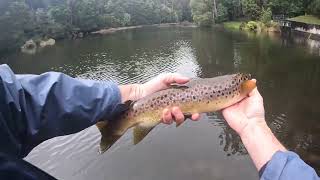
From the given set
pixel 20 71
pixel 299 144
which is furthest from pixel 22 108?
pixel 20 71

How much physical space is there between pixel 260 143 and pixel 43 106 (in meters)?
1.63

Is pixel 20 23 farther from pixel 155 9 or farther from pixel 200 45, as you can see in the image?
pixel 155 9

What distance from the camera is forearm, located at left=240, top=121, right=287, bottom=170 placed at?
9.59ft

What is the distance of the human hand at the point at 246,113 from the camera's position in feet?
11.6

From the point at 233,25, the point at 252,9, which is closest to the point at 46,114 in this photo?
the point at 252,9

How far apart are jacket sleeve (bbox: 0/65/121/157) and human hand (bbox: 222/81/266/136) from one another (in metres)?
1.19

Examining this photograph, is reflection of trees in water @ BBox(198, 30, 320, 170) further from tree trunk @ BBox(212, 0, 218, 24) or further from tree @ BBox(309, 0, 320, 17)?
tree trunk @ BBox(212, 0, 218, 24)

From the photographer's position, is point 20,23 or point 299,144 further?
point 20,23

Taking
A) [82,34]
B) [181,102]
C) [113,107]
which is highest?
[113,107]

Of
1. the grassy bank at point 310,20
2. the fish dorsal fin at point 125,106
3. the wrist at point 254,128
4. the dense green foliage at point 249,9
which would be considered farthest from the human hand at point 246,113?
the dense green foliage at point 249,9

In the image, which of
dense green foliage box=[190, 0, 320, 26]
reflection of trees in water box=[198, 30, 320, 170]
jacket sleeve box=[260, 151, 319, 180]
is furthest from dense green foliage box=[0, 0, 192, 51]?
jacket sleeve box=[260, 151, 319, 180]

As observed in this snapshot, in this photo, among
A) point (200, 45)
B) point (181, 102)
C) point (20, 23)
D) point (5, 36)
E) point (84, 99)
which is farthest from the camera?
point (20, 23)

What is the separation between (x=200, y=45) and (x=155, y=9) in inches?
2455

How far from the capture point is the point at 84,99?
9.63 ft
